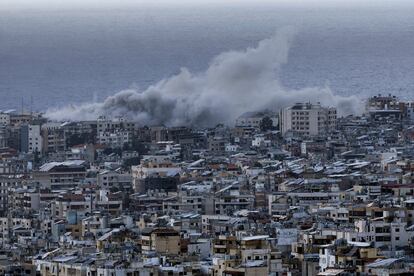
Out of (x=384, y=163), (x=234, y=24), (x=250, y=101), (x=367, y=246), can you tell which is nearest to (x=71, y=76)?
(x=250, y=101)

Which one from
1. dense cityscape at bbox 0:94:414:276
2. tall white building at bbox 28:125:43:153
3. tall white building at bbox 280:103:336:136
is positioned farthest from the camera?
tall white building at bbox 280:103:336:136

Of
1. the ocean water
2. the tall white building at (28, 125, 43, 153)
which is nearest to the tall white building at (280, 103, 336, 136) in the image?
the tall white building at (28, 125, 43, 153)

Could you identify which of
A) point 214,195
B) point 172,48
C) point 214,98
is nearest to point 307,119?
point 214,98

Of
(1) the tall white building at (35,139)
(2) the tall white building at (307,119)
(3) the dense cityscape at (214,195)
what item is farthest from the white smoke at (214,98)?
(1) the tall white building at (35,139)

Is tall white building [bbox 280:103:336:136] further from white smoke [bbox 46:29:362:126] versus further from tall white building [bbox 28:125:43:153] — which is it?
tall white building [bbox 28:125:43:153]

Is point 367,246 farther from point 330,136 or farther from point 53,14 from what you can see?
point 53,14

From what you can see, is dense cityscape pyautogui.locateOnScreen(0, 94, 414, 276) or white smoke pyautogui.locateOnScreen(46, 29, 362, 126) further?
white smoke pyautogui.locateOnScreen(46, 29, 362, 126)
